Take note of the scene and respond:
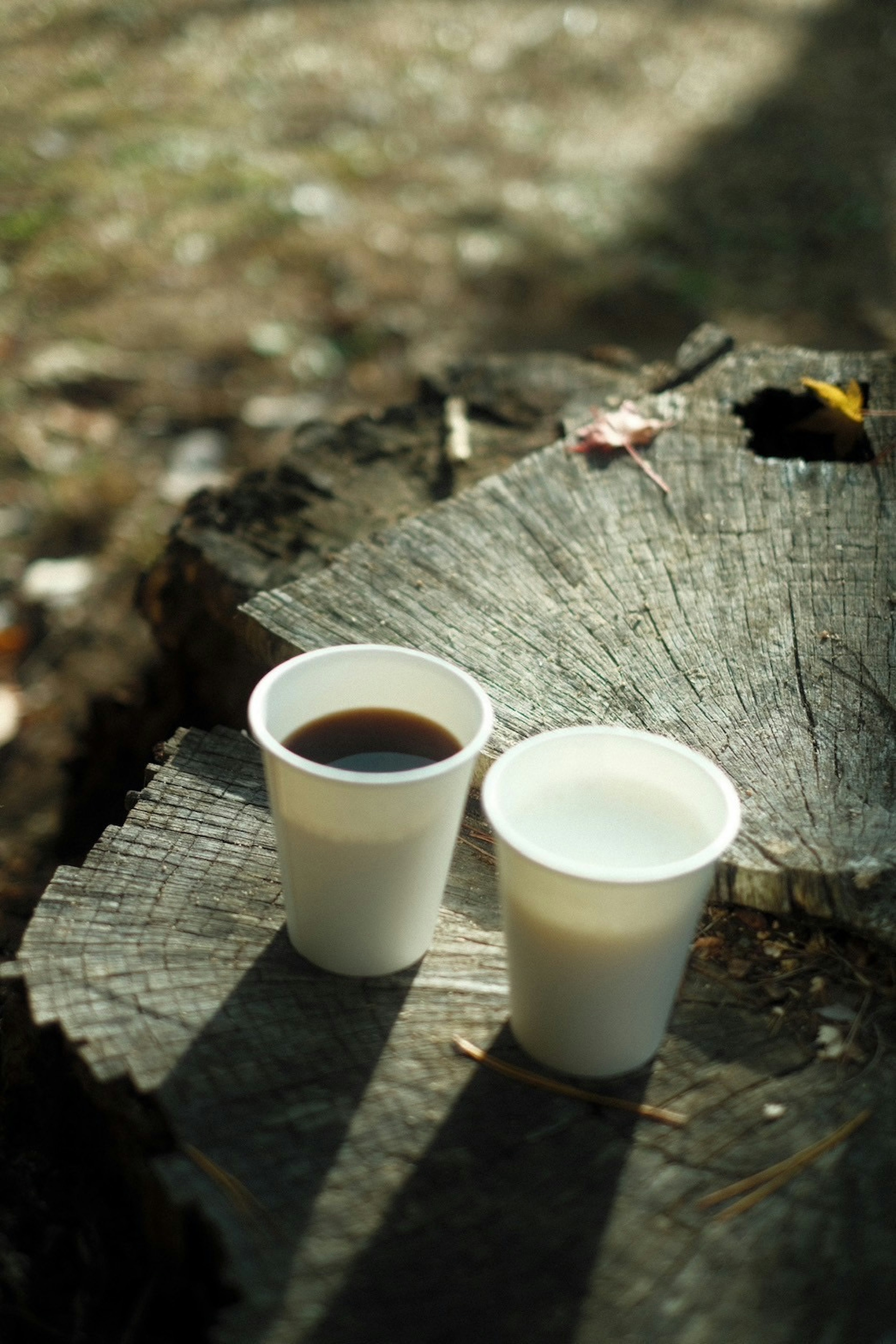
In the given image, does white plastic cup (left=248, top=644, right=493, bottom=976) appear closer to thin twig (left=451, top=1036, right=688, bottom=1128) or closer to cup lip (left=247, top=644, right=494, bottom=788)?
cup lip (left=247, top=644, right=494, bottom=788)

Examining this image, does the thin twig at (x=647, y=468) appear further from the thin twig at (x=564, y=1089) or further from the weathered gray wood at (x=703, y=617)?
the thin twig at (x=564, y=1089)

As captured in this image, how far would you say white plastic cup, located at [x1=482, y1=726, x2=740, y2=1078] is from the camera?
1.01m

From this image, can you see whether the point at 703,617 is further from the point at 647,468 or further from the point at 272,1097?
the point at 272,1097

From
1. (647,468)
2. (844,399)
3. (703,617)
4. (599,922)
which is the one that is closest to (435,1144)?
(599,922)

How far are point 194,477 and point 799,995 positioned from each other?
244 centimetres

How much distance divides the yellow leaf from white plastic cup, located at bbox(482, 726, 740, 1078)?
3.41 ft

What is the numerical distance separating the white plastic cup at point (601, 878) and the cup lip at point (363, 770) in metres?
0.05

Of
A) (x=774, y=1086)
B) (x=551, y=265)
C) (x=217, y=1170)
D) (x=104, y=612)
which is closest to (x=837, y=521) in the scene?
(x=774, y=1086)

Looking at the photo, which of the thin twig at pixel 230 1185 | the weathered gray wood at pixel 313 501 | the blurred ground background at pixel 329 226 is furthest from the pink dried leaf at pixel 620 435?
the thin twig at pixel 230 1185

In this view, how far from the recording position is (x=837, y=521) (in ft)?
5.68

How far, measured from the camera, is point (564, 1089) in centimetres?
111

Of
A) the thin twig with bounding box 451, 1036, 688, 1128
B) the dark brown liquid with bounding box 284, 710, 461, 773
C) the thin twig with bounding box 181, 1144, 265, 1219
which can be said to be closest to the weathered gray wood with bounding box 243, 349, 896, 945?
the dark brown liquid with bounding box 284, 710, 461, 773

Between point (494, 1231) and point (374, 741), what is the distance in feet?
1.74

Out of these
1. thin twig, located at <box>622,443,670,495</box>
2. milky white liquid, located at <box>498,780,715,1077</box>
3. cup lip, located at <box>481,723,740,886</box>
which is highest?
thin twig, located at <box>622,443,670,495</box>
